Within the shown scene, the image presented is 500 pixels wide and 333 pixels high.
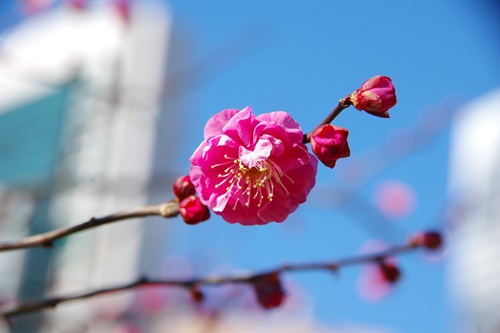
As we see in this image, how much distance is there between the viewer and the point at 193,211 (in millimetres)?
873

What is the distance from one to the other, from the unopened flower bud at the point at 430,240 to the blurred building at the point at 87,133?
3335mm

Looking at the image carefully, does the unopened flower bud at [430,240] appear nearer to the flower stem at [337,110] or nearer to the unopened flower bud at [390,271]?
the unopened flower bud at [390,271]

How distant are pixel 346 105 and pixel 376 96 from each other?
4cm

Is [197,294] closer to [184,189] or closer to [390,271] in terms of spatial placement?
[184,189]

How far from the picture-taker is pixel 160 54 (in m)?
6.10

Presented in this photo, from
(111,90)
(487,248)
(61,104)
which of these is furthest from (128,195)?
(487,248)

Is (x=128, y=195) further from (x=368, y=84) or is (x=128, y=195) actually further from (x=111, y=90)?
(x=368, y=84)

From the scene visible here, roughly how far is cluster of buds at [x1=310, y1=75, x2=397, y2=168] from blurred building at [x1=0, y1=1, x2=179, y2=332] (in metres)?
3.80

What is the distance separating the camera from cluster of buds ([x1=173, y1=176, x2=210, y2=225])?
2.86ft

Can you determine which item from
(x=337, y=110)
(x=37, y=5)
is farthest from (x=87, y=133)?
(x=337, y=110)

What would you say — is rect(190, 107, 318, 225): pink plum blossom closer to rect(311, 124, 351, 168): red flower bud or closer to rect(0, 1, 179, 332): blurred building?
rect(311, 124, 351, 168): red flower bud

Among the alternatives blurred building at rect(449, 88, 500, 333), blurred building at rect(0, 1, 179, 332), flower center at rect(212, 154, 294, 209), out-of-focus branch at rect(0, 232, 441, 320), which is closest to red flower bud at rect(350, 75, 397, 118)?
flower center at rect(212, 154, 294, 209)

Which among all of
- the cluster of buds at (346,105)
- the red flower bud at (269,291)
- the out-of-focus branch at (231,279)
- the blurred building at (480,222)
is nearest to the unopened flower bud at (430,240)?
the out-of-focus branch at (231,279)

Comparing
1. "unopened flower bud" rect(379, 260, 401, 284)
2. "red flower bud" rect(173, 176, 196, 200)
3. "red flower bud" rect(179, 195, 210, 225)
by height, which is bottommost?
"unopened flower bud" rect(379, 260, 401, 284)
